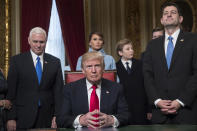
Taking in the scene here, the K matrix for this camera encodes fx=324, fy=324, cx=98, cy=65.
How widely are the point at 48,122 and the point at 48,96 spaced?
28cm

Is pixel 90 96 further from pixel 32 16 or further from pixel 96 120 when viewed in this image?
pixel 32 16

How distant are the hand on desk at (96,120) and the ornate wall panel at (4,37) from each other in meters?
4.64

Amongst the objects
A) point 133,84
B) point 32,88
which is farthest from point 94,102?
point 133,84

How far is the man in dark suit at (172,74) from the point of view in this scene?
10.3 ft

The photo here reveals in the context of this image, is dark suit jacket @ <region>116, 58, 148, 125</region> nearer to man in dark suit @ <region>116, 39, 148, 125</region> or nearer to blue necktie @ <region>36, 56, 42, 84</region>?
man in dark suit @ <region>116, 39, 148, 125</region>

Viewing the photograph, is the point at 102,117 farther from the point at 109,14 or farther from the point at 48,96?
the point at 109,14

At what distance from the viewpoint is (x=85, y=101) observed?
2791 mm

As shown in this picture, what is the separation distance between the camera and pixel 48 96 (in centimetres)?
347

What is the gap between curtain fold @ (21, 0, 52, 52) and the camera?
690 cm

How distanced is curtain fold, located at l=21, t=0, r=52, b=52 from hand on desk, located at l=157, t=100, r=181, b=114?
4.39m

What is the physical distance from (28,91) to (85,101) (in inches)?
34.9

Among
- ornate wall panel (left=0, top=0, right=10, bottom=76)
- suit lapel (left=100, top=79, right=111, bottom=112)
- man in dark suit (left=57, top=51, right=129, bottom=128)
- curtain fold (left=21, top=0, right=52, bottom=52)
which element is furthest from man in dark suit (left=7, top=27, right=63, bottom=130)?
curtain fold (left=21, top=0, right=52, bottom=52)

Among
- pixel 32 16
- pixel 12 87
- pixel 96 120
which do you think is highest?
pixel 32 16

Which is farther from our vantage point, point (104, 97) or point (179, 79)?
point (179, 79)
